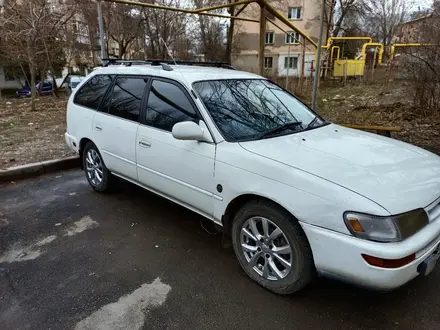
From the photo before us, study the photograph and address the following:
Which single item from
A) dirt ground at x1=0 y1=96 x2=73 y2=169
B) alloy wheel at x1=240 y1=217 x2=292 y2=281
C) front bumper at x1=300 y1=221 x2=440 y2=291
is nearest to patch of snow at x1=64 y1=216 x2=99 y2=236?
alloy wheel at x1=240 y1=217 x2=292 y2=281

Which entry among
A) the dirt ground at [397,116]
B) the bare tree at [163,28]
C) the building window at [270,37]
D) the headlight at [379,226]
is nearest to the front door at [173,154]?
the headlight at [379,226]

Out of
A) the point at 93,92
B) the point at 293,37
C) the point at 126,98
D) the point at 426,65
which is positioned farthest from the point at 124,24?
the point at 126,98

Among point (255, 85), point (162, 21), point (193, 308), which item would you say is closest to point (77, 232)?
point (193, 308)

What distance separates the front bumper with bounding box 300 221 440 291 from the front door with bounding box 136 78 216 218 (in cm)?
104

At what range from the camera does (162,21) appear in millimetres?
19344

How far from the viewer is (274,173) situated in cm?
240

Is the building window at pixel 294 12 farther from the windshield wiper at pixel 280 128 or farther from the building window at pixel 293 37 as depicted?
the windshield wiper at pixel 280 128

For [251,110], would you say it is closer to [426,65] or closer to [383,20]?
[426,65]

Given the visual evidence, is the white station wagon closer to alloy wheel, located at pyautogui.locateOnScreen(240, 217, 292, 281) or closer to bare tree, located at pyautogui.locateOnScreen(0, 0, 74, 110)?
alloy wheel, located at pyautogui.locateOnScreen(240, 217, 292, 281)

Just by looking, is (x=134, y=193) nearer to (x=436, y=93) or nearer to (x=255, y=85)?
(x=255, y=85)

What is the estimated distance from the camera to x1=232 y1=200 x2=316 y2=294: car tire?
2.35 m

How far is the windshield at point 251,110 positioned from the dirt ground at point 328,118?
12.1 ft

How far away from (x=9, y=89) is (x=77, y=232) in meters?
34.6

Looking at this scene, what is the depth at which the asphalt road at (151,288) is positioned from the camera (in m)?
2.35
